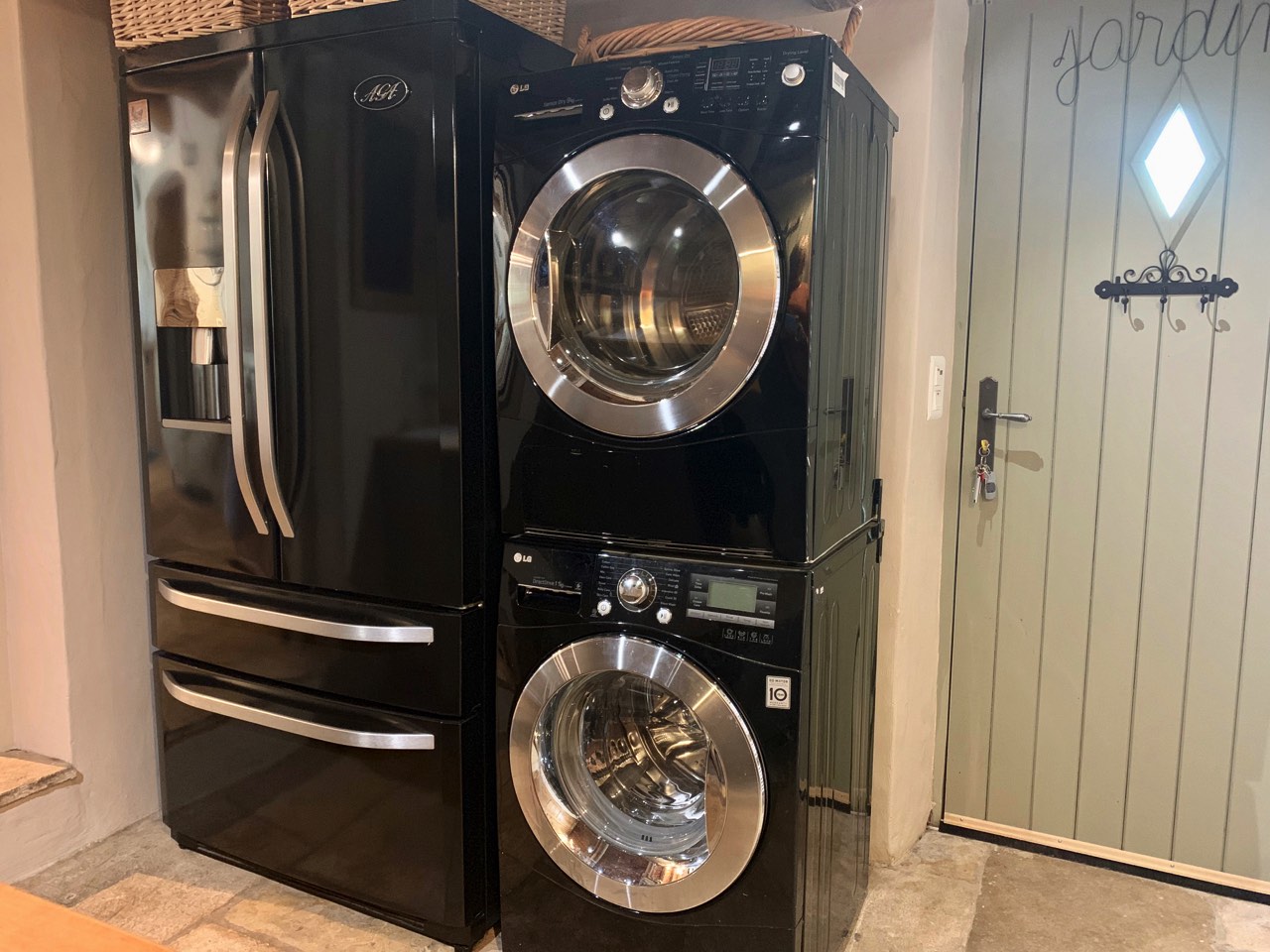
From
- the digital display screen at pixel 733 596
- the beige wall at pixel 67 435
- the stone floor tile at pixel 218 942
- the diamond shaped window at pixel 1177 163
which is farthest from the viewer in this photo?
the beige wall at pixel 67 435

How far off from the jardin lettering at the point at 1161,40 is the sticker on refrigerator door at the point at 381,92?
1.51 meters

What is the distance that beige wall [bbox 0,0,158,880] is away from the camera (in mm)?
2258

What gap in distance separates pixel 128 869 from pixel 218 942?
0.45 meters

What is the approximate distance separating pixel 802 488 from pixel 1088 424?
1044 mm

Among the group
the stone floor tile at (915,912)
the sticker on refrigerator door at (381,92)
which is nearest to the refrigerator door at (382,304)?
the sticker on refrigerator door at (381,92)

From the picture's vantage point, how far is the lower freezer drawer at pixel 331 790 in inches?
78.4

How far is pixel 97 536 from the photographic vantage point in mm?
2445

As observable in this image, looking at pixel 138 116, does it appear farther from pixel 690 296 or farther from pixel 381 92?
pixel 690 296

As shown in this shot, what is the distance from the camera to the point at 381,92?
6.07ft

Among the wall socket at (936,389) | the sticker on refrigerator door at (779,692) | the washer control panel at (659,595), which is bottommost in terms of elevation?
the sticker on refrigerator door at (779,692)

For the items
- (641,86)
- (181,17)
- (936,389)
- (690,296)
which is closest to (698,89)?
(641,86)

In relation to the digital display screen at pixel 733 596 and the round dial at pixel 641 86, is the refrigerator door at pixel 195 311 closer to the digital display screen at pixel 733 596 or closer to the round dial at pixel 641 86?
the round dial at pixel 641 86

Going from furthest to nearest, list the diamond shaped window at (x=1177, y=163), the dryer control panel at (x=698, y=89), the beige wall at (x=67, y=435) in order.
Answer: the beige wall at (x=67, y=435), the diamond shaped window at (x=1177, y=163), the dryer control panel at (x=698, y=89)

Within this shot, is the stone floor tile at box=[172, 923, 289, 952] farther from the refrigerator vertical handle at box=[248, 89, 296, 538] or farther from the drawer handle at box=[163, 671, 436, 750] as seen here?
the refrigerator vertical handle at box=[248, 89, 296, 538]
